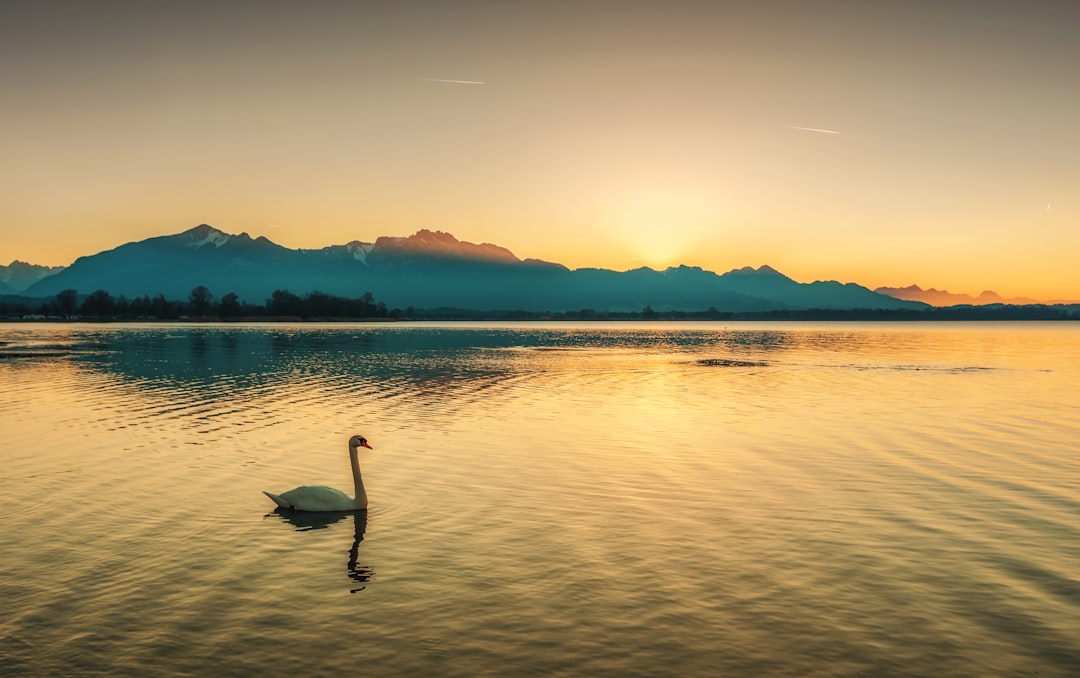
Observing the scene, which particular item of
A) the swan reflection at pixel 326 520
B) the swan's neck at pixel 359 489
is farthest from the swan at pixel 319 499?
the swan reflection at pixel 326 520

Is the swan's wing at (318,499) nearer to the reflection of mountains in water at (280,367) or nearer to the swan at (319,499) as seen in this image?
the swan at (319,499)

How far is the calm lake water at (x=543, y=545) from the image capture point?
13.5 meters

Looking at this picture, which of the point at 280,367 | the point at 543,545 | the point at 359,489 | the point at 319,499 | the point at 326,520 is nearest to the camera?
the point at 543,545

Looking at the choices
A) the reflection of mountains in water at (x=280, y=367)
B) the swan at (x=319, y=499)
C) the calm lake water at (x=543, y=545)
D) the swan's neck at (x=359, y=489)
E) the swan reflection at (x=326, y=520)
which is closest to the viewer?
the calm lake water at (x=543, y=545)

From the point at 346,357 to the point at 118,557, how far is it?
82.3 m

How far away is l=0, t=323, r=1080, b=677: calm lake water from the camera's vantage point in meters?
13.5

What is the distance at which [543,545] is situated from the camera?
19750 mm

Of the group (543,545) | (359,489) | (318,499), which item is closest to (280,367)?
(318,499)

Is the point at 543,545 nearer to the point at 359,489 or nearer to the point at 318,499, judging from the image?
the point at 359,489

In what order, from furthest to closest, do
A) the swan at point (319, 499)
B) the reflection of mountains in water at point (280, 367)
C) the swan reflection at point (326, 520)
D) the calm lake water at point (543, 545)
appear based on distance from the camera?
the reflection of mountains in water at point (280, 367)
the swan at point (319, 499)
the swan reflection at point (326, 520)
the calm lake water at point (543, 545)

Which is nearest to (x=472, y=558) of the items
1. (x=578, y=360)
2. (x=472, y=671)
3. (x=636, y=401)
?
(x=472, y=671)

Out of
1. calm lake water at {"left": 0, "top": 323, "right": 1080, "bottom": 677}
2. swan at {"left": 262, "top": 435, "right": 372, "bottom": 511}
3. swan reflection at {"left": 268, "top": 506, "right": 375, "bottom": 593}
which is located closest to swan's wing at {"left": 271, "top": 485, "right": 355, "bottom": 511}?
swan at {"left": 262, "top": 435, "right": 372, "bottom": 511}

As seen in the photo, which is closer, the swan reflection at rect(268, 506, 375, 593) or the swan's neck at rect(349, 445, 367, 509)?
the swan reflection at rect(268, 506, 375, 593)

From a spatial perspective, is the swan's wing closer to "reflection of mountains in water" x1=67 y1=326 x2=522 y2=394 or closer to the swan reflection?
the swan reflection
